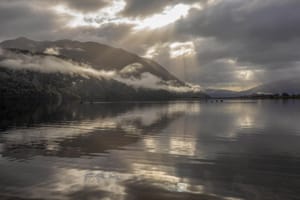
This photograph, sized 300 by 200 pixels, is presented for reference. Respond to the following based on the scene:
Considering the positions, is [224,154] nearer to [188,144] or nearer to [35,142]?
[188,144]

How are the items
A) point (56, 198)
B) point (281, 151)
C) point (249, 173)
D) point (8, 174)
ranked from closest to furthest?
1. point (56, 198)
2. point (8, 174)
3. point (249, 173)
4. point (281, 151)

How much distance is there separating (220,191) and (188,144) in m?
21.3

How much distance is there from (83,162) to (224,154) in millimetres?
16747

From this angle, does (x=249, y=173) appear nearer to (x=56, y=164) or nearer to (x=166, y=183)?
(x=166, y=183)

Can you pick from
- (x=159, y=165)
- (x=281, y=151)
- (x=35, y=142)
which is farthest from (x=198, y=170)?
(x=35, y=142)

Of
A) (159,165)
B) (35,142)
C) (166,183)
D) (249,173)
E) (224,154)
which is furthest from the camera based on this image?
(35,142)

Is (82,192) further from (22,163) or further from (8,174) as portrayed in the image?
(22,163)

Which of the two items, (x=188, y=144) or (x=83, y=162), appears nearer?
(x=83, y=162)

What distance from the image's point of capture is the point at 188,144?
41812 mm

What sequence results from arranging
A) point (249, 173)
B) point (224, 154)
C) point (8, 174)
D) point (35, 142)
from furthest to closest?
1. point (35, 142)
2. point (224, 154)
3. point (249, 173)
4. point (8, 174)

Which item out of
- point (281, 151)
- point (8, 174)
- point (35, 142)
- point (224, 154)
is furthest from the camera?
point (35, 142)

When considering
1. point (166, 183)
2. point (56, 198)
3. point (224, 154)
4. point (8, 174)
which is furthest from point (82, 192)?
point (224, 154)

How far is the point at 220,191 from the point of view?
20516 mm

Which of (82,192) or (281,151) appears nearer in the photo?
(82,192)
